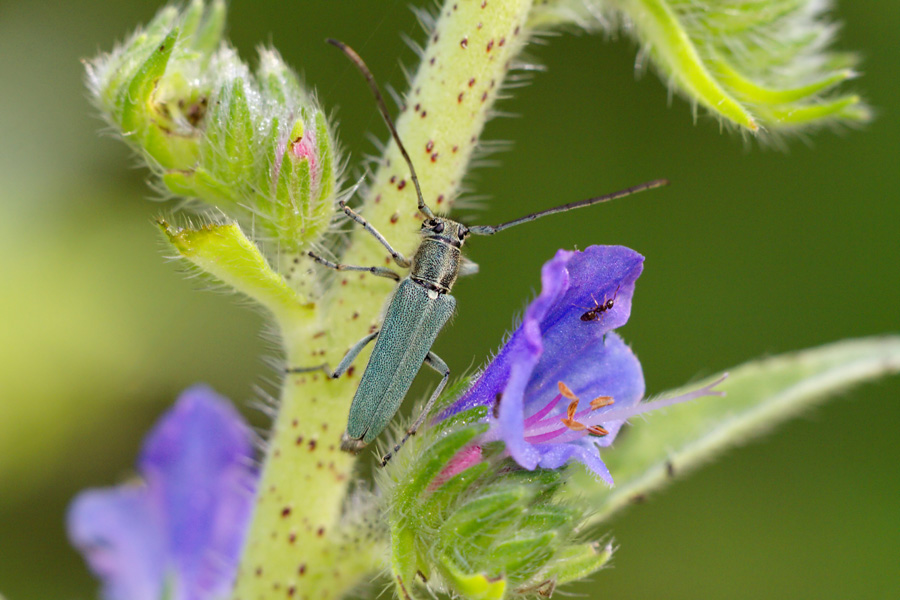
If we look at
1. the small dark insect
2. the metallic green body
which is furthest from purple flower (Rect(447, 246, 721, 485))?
the metallic green body

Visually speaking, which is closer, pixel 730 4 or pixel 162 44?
pixel 162 44

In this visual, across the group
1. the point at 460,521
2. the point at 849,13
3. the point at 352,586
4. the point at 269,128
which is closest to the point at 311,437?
the point at 352,586

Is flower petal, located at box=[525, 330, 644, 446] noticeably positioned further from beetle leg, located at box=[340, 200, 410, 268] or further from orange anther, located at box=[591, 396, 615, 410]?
beetle leg, located at box=[340, 200, 410, 268]

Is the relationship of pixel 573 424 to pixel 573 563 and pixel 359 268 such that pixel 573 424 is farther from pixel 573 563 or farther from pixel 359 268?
pixel 359 268

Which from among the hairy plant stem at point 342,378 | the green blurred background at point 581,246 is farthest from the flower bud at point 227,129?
the green blurred background at point 581,246

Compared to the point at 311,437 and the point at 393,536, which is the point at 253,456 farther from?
the point at 393,536

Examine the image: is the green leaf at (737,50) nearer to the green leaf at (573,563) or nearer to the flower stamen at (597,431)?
the flower stamen at (597,431)
